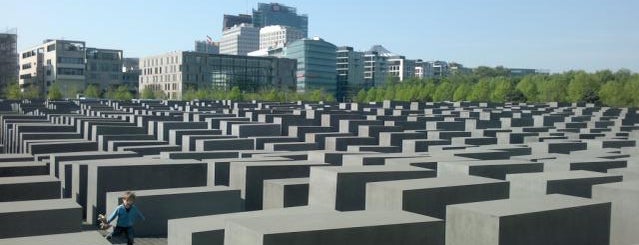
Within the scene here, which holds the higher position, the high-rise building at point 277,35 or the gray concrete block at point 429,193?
the high-rise building at point 277,35

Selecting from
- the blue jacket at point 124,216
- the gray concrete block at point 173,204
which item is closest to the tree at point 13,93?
the gray concrete block at point 173,204

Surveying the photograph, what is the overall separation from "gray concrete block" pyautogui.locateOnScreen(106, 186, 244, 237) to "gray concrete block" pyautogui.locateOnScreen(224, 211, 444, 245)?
3489 millimetres

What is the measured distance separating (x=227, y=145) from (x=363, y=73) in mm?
111626

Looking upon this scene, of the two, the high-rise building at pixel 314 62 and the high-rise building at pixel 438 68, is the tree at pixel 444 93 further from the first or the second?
the high-rise building at pixel 438 68

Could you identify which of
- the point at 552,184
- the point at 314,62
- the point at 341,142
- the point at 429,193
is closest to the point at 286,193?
the point at 429,193

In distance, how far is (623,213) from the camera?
26.2 ft

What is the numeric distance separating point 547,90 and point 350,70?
192 feet

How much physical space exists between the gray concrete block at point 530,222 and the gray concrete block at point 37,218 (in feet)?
16.0

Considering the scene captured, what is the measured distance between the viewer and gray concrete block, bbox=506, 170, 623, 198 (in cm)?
909

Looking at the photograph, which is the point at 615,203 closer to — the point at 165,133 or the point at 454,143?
the point at 454,143

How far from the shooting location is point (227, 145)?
16.2 m

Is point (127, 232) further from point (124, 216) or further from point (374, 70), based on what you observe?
point (374, 70)

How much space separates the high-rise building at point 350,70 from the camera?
11819 cm

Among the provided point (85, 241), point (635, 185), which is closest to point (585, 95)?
point (635, 185)
